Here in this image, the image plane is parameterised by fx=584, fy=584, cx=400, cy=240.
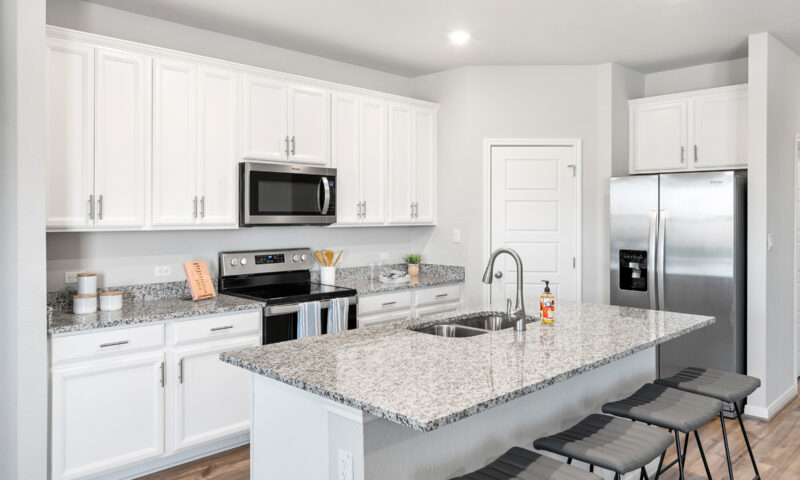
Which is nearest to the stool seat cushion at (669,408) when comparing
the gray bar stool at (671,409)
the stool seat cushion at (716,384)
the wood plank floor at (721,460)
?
the gray bar stool at (671,409)

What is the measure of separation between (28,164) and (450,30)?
2558 millimetres

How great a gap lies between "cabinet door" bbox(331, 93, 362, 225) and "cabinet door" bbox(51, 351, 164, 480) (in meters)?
1.76

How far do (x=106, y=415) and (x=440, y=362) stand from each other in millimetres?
1874

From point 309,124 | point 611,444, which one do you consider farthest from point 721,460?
point 309,124

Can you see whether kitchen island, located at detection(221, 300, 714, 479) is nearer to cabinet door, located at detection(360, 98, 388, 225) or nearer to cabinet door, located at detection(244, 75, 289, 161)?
cabinet door, located at detection(244, 75, 289, 161)

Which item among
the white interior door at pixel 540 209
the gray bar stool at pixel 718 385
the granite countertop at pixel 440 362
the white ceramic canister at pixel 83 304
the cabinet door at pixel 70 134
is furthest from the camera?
the white interior door at pixel 540 209

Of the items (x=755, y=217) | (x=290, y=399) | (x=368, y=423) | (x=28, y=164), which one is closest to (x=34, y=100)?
(x=28, y=164)

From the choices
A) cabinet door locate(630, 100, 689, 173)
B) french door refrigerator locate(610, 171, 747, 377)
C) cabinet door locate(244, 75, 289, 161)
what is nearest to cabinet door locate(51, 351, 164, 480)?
cabinet door locate(244, 75, 289, 161)

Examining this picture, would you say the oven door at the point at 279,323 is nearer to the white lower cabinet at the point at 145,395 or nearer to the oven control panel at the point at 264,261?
the white lower cabinet at the point at 145,395

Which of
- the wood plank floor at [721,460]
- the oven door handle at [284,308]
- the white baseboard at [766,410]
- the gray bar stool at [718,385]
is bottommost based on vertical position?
the wood plank floor at [721,460]

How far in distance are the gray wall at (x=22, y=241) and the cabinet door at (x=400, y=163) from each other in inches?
98.5

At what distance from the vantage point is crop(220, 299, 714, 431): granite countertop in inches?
60.6

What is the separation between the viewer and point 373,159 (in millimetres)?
4477

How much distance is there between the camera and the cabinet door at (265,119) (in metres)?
3.68
